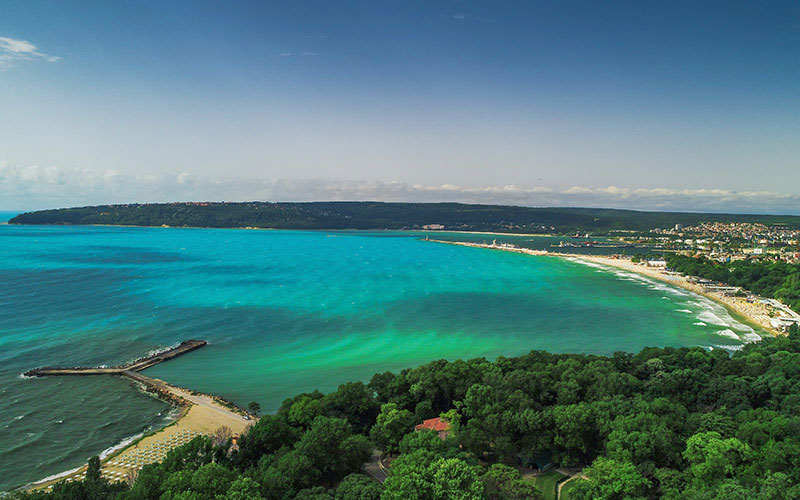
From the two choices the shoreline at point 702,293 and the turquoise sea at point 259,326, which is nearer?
the turquoise sea at point 259,326

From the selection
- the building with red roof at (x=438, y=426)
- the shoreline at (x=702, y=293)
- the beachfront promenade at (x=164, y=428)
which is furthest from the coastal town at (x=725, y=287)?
the beachfront promenade at (x=164, y=428)

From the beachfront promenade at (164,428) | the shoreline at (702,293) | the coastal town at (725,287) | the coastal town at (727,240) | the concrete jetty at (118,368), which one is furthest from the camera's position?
the coastal town at (727,240)

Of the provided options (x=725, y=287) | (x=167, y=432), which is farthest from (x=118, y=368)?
(x=725, y=287)

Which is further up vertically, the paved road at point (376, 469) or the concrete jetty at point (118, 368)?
the concrete jetty at point (118, 368)

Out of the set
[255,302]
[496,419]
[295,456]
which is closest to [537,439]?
[496,419]

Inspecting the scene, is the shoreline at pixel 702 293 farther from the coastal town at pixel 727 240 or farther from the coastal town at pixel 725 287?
the coastal town at pixel 727 240

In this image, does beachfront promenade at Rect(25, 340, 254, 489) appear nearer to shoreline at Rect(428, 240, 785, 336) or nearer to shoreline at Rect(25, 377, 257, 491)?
shoreline at Rect(25, 377, 257, 491)

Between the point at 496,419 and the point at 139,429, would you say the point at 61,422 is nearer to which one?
the point at 139,429

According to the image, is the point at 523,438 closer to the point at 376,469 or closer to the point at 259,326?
the point at 376,469

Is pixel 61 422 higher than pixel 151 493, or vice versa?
pixel 151 493
